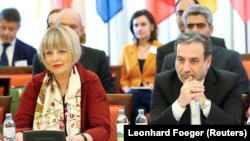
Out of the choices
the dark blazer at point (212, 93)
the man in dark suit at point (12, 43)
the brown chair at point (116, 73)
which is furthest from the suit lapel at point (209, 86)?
the man in dark suit at point (12, 43)

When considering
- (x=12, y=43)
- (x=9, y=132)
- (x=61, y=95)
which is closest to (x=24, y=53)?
(x=12, y=43)

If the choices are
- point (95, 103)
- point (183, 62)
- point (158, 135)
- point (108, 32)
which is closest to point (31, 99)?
point (95, 103)

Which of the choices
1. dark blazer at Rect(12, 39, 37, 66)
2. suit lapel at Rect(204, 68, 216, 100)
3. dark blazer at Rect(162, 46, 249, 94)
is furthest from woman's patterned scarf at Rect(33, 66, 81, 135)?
dark blazer at Rect(12, 39, 37, 66)

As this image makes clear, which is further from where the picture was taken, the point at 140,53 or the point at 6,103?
the point at 140,53

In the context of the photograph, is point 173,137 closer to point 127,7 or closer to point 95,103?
point 95,103

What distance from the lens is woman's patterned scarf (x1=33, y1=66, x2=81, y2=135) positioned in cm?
368

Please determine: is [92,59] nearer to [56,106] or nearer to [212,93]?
[56,106]

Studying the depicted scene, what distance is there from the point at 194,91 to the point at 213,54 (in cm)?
160

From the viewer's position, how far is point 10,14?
697cm

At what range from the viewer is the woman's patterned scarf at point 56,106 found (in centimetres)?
368

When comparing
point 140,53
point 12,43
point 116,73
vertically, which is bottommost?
point 116,73

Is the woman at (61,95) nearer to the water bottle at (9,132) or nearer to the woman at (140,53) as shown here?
the water bottle at (9,132)

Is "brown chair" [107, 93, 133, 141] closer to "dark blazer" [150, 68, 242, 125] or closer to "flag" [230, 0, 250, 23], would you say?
"dark blazer" [150, 68, 242, 125]

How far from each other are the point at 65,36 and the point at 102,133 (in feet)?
2.27
